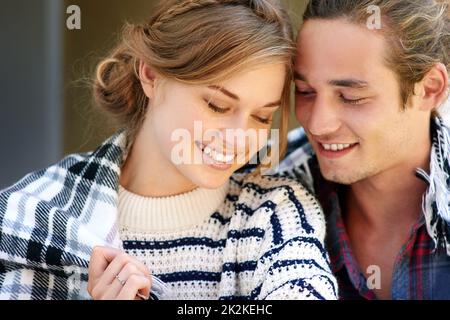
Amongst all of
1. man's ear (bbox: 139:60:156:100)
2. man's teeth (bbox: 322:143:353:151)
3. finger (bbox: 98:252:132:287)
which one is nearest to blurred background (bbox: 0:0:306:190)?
man's ear (bbox: 139:60:156:100)

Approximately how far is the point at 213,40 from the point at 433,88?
60cm

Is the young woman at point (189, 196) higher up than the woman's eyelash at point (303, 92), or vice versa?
the woman's eyelash at point (303, 92)

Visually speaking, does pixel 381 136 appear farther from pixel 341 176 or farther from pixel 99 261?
pixel 99 261

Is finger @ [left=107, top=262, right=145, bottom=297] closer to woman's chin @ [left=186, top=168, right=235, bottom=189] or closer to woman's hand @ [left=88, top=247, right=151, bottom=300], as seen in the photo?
woman's hand @ [left=88, top=247, right=151, bottom=300]

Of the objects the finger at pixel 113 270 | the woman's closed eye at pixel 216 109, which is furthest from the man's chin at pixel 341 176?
the finger at pixel 113 270

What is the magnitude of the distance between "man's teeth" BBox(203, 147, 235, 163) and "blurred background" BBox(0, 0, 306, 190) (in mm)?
Result: 1149

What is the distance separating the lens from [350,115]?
1.75 meters

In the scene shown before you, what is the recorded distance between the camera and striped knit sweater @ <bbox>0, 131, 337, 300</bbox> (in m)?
1.60

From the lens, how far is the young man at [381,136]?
174 cm

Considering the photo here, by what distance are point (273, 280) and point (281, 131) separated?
1.36 ft

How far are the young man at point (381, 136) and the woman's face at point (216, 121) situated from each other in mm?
182

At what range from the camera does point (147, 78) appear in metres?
1.72

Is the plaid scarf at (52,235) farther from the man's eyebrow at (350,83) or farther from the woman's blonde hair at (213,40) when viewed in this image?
the man's eyebrow at (350,83)

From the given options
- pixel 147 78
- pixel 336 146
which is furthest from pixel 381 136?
pixel 147 78
